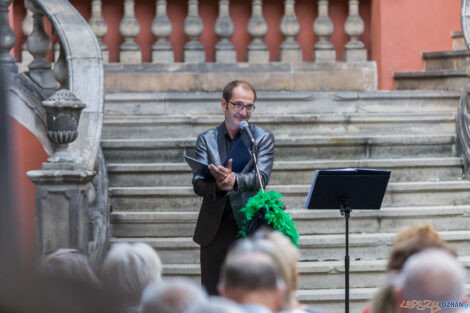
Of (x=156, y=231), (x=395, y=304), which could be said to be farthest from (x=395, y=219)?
(x=395, y=304)

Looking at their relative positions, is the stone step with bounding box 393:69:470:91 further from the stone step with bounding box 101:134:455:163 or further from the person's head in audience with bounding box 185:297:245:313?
the person's head in audience with bounding box 185:297:245:313

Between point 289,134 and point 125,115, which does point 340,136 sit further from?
point 125,115

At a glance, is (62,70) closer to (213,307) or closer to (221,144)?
(221,144)

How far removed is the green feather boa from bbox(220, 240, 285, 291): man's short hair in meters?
2.17

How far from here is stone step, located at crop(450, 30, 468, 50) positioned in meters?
9.60

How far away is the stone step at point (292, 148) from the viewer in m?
7.76

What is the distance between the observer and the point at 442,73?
9078 mm

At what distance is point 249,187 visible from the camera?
16.3ft

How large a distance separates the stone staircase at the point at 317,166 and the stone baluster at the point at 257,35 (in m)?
0.83

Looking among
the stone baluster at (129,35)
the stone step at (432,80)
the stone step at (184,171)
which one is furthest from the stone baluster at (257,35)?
the stone step at (184,171)

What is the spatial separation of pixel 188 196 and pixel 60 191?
1.58 meters

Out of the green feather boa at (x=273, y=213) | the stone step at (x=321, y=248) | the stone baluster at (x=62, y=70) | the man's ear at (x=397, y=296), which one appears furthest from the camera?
the stone baluster at (x=62, y=70)

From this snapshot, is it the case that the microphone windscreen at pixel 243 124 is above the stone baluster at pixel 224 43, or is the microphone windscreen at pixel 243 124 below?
below

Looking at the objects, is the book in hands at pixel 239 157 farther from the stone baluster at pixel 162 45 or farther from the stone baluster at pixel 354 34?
the stone baluster at pixel 354 34
